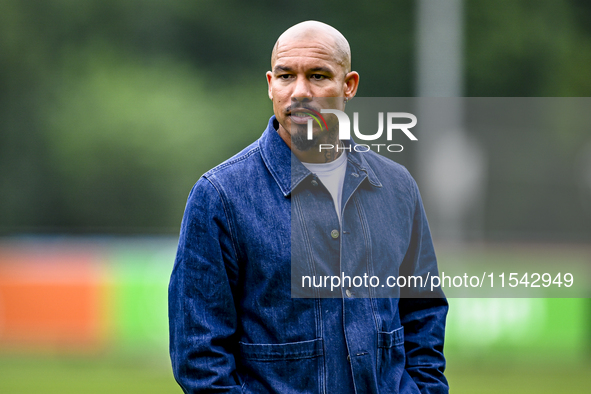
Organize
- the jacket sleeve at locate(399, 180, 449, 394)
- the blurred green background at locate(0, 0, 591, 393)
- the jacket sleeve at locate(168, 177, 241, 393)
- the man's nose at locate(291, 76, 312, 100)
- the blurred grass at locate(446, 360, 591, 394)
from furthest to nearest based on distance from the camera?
1. the blurred green background at locate(0, 0, 591, 393)
2. the blurred grass at locate(446, 360, 591, 394)
3. the jacket sleeve at locate(399, 180, 449, 394)
4. the man's nose at locate(291, 76, 312, 100)
5. the jacket sleeve at locate(168, 177, 241, 393)

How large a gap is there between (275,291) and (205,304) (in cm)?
15

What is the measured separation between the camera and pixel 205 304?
1.37 m

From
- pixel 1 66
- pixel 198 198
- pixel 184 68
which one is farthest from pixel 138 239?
pixel 198 198

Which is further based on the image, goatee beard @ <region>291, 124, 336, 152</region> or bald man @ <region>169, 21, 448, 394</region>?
goatee beard @ <region>291, 124, 336, 152</region>

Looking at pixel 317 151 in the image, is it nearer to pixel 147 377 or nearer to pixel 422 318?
pixel 422 318

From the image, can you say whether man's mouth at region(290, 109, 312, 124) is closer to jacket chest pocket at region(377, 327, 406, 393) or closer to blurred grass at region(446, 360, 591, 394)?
jacket chest pocket at region(377, 327, 406, 393)

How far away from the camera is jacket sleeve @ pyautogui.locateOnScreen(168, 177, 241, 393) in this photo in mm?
1360

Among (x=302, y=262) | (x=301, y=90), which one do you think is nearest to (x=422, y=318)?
(x=302, y=262)

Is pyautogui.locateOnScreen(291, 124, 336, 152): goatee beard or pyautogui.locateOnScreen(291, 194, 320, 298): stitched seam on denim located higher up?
pyautogui.locateOnScreen(291, 124, 336, 152): goatee beard

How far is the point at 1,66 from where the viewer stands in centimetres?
891

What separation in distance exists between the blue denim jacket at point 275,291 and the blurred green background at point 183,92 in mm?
5351

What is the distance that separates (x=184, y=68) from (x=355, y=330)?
808 centimetres

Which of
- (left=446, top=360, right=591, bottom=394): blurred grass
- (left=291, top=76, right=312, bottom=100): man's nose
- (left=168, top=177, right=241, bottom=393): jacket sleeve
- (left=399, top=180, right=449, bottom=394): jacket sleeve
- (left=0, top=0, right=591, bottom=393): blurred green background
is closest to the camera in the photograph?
(left=168, top=177, right=241, bottom=393): jacket sleeve

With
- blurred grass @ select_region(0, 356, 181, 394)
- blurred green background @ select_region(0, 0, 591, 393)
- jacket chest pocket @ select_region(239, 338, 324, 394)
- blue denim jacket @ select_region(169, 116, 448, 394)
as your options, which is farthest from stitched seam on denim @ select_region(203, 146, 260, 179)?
blurred green background @ select_region(0, 0, 591, 393)
